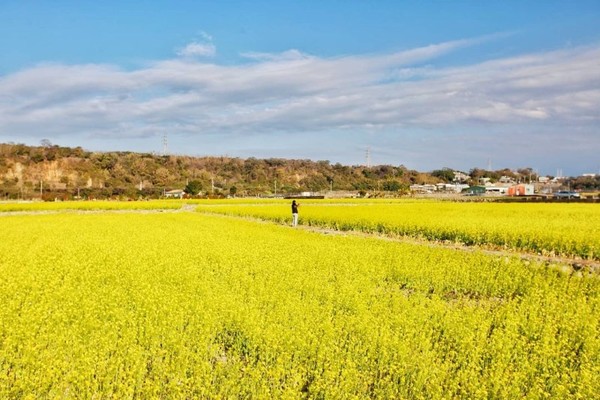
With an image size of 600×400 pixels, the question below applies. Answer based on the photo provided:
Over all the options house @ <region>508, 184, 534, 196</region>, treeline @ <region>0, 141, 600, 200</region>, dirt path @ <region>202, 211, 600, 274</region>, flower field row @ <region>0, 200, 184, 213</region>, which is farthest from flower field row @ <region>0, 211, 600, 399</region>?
house @ <region>508, 184, 534, 196</region>

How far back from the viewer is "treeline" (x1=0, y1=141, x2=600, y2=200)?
101625 millimetres

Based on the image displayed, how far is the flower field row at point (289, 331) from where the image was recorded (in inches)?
248

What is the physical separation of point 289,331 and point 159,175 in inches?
4945

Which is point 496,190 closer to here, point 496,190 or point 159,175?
point 496,190

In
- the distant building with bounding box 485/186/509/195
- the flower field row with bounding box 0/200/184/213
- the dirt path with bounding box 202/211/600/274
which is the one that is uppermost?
the distant building with bounding box 485/186/509/195

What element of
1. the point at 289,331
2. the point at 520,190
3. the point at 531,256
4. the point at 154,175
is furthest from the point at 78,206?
the point at 520,190

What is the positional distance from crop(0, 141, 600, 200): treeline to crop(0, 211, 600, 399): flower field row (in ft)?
261

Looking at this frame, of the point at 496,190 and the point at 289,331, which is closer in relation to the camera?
the point at 289,331

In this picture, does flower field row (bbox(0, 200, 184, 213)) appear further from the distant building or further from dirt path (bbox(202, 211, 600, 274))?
the distant building

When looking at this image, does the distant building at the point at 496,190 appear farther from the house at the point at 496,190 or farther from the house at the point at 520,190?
the house at the point at 520,190

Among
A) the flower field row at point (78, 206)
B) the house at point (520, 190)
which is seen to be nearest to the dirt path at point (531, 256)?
the flower field row at point (78, 206)

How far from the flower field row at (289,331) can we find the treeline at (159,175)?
261ft

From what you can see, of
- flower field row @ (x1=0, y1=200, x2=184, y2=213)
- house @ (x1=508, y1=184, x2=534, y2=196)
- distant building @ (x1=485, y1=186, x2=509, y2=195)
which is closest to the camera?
flower field row @ (x1=0, y1=200, x2=184, y2=213)

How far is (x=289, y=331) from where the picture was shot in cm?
787
